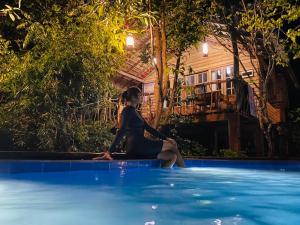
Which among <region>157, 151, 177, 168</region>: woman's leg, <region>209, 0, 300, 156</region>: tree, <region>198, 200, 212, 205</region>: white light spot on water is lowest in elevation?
<region>198, 200, 212, 205</region>: white light spot on water

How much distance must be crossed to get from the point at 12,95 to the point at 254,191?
23.1 feet

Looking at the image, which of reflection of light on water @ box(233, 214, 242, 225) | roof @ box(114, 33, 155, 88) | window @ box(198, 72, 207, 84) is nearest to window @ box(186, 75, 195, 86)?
window @ box(198, 72, 207, 84)

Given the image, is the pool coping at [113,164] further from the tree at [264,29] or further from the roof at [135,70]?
the roof at [135,70]

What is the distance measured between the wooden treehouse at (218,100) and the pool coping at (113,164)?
4490 millimetres

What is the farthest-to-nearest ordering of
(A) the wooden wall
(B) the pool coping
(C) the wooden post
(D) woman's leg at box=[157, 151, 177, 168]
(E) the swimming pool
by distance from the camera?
1. (A) the wooden wall
2. (C) the wooden post
3. (D) woman's leg at box=[157, 151, 177, 168]
4. (B) the pool coping
5. (E) the swimming pool

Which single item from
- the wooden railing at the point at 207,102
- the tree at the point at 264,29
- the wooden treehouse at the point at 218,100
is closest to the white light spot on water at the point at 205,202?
the tree at the point at 264,29

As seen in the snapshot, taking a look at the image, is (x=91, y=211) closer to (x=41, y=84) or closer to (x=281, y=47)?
(x=41, y=84)

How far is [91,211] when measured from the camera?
2703 millimetres

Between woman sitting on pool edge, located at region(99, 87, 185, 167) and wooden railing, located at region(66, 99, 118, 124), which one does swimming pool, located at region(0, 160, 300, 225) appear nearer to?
woman sitting on pool edge, located at region(99, 87, 185, 167)

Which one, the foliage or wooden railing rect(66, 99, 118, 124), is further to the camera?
wooden railing rect(66, 99, 118, 124)

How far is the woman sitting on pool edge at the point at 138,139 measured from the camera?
20.7ft

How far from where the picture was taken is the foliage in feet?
26.6

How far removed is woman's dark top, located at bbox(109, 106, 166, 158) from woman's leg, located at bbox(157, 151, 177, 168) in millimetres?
134

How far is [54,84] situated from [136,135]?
3306 millimetres
